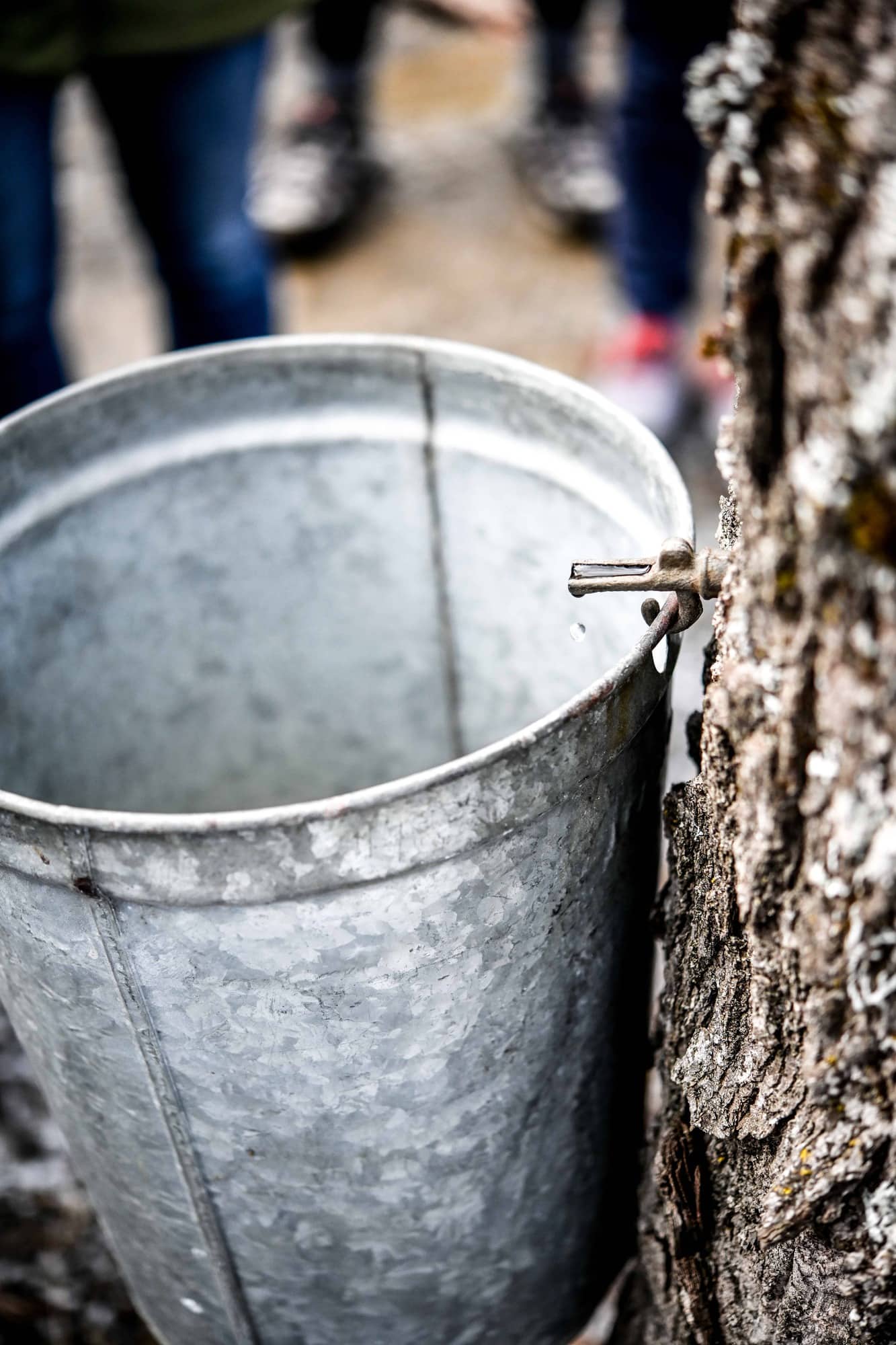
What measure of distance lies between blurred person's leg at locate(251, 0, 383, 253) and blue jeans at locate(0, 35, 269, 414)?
1.33 m

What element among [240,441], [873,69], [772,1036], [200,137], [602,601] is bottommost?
[772,1036]

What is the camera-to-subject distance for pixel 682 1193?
854 millimetres

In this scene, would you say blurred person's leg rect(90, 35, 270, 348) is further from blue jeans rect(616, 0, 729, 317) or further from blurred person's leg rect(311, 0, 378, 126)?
blurred person's leg rect(311, 0, 378, 126)

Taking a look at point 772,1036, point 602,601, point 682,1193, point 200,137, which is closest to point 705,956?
point 772,1036

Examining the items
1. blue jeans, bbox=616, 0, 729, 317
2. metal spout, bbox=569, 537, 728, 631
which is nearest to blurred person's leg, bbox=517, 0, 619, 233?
blue jeans, bbox=616, 0, 729, 317

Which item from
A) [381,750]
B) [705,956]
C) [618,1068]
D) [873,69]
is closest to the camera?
[873,69]

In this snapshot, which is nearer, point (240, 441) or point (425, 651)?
point (240, 441)

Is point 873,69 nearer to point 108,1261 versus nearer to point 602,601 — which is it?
point 602,601

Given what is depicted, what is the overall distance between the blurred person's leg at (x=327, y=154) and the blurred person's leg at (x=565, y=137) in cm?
46

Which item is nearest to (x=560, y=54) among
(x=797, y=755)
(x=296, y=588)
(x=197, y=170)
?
(x=197, y=170)

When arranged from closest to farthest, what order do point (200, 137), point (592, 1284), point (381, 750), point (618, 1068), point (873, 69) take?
point (873, 69) < point (618, 1068) < point (592, 1284) < point (381, 750) < point (200, 137)

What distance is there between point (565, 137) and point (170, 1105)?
9.98ft

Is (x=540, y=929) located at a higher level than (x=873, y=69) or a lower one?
lower

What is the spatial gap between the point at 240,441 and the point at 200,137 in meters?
0.79
